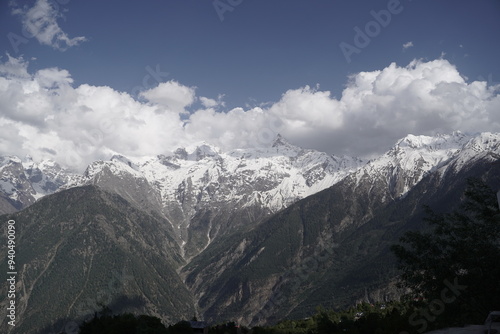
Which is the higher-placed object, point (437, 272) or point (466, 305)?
point (437, 272)

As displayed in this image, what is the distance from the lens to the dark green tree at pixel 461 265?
106 feet

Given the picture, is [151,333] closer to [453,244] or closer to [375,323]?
[375,323]

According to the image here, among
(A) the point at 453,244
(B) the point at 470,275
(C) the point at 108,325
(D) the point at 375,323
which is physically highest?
(C) the point at 108,325

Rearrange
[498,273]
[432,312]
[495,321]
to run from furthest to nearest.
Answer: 1. [432,312]
2. [498,273]
3. [495,321]

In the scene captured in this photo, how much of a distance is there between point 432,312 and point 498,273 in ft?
19.0

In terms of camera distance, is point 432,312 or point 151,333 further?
point 151,333

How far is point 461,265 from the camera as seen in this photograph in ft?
112

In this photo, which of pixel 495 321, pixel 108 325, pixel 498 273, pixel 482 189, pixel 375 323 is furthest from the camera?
pixel 108 325

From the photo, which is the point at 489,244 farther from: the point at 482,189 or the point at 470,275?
the point at 482,189

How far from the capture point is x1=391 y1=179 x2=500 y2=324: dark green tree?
32406 mm

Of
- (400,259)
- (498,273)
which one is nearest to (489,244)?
(498,273)

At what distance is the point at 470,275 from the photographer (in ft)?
109

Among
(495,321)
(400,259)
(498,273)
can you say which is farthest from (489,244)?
(495,321)

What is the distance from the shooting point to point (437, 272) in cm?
3419
